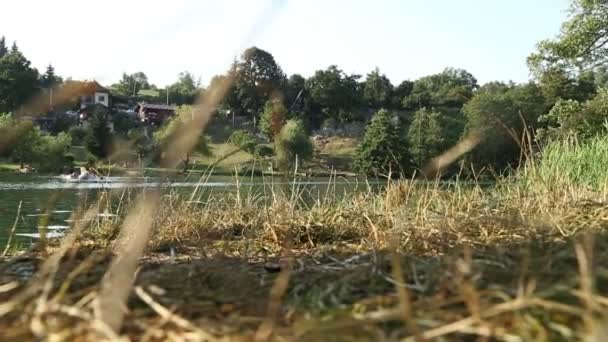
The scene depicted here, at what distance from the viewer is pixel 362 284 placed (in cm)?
172

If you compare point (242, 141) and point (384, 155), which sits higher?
point (242, 141)

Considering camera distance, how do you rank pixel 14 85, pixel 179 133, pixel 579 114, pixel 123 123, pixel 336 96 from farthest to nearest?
1. pixel 336 96
2. pixel 14 85
3. pixel 123 123
4. pixel 579 114
5. pixel 179 133

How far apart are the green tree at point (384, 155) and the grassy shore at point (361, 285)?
2.33 m

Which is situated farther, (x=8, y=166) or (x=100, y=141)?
(x=8, y=166)

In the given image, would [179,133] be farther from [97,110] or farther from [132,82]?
[97,110]

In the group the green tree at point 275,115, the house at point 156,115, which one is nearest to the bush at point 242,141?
the green tree at point 275,115

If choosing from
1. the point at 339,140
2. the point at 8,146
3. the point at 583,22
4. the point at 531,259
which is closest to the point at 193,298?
the point at 531,259

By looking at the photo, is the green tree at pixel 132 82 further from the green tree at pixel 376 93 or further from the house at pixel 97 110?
the green tree at pixel 376 93

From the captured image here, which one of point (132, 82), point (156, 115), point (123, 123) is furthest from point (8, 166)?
point (132, 82)

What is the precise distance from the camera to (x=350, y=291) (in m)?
1.61

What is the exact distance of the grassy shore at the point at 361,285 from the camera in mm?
1089

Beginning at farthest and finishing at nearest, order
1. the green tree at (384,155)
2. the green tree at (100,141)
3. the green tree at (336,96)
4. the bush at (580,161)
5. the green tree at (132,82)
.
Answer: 1. the green tree at (336,96)
2. the green tree at (384,155)
3. the bush at (580,161)
4. the green tree at (100,141)
5. the green tree at (132,82)

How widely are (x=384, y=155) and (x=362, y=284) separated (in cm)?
2095

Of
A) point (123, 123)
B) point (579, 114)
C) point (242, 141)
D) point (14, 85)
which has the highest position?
point (14, 85)
